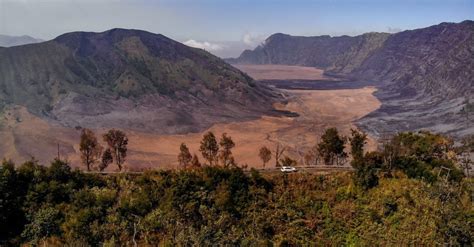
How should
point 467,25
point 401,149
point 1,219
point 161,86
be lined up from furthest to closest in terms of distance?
point 467,25 → point 161,86 → point 401,149 → point 1,219

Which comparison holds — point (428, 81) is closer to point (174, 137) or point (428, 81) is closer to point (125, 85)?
point (174, 137)

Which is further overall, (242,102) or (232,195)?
(242,102)

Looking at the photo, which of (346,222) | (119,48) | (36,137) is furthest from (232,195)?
(119,48)

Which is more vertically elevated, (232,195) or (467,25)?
(467,25)

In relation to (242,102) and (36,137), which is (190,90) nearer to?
(242,102)

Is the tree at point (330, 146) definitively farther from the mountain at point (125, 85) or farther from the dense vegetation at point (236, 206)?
the mountain at point (125, 85)

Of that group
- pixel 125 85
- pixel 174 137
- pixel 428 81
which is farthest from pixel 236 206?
pixel 428 81

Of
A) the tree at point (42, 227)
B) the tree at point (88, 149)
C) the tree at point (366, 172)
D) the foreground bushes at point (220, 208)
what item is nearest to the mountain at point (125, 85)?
the tree at point (88, 149)

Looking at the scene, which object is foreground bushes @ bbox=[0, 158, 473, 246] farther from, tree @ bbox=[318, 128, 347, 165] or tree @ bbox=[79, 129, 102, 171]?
tree @ bbox=[79, 129, 102, 171]
